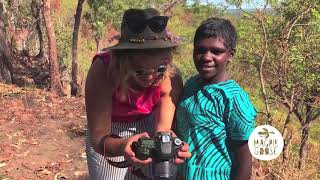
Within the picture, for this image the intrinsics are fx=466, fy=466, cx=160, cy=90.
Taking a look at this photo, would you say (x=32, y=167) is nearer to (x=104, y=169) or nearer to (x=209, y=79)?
(x=104, y=169)

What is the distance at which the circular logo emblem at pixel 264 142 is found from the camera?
1798 millimetres

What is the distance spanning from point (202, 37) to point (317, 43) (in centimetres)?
375

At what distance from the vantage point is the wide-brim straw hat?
5.09ft

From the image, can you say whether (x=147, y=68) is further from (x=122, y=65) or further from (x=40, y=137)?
(x=40, y=137)

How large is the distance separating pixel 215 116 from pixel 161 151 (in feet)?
1.20

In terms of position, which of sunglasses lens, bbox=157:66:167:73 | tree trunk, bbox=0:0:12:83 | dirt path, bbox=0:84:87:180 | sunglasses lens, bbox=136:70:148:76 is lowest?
dirt path, bbox=0:84:87:180

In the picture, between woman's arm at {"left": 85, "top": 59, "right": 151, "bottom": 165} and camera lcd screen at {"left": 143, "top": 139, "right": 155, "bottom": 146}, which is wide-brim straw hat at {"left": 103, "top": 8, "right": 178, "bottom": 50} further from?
camera lcd screen at {"left": 143, "top": 139, "right": 155, "bottom": 146}

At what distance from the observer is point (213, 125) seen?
1735 millimetres

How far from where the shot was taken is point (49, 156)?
14.8 ft

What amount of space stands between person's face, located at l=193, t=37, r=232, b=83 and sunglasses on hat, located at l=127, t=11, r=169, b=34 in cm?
27

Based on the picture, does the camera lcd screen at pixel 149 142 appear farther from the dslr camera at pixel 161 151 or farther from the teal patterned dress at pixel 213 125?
the teal patterned dress at pixel 213 125

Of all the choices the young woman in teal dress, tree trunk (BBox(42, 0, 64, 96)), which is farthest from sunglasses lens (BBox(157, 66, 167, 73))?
tree trunk (BBox(42, 0, 64, 96))

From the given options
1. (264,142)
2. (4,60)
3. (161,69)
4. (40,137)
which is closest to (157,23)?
(161,69)

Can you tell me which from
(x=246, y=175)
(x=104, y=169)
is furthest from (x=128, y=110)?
(x=246, y=175)
